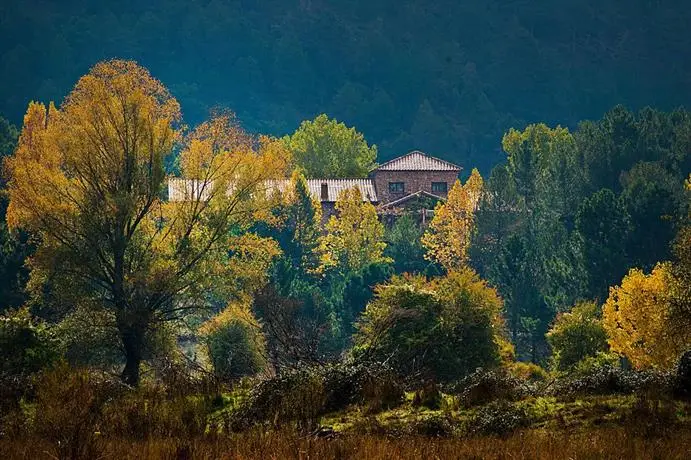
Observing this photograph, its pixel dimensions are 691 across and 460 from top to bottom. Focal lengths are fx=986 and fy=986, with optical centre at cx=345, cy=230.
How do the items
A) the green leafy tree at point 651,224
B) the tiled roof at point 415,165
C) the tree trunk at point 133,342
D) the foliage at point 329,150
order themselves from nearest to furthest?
the tree trunk at point 133,342, the green leafy tree at point 651,224, the tiled roof at point 415,165, the foliage at point 329,150

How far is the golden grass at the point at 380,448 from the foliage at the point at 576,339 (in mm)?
29158

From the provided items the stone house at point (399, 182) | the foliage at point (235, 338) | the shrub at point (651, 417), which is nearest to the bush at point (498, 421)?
the shrub at point (651, 417)

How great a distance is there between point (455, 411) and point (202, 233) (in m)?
23.9

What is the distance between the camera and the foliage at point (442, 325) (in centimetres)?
3039

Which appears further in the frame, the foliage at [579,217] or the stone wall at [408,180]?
the stone wall at [408,180]

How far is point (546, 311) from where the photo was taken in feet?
174

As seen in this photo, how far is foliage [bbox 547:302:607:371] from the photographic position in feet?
133

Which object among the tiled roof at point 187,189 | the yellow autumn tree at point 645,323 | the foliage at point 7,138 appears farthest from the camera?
the foliage at point 7,138

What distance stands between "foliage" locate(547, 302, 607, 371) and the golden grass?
29.2 meters

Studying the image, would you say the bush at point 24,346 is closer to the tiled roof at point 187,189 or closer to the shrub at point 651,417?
the tiled roof at point 187,189

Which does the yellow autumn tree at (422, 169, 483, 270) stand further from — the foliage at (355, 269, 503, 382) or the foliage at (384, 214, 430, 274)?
the foliage at (355, 269, 503, 382)

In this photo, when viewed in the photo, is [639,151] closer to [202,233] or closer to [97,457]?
[202,233]

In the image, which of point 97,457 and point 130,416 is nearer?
point 97,457

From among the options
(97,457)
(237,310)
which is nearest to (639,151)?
(237,310)
